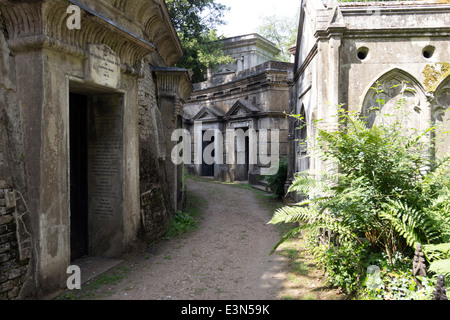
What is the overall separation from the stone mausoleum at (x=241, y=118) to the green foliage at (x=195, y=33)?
1.62 metres

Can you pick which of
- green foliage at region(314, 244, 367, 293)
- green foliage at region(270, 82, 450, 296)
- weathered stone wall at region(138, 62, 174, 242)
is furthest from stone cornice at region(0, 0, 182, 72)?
green foliage at region(314, 244, 367, 293)

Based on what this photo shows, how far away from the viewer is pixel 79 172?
5.50m

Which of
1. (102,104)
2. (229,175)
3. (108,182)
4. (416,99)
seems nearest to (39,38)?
(102,104)

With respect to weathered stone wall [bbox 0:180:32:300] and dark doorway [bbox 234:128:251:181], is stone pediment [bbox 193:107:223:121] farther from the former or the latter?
weathered stone wall [bbox 0:180:32:300]

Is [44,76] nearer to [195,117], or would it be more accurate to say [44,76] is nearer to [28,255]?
[28,255]

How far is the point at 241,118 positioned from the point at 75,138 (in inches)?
433

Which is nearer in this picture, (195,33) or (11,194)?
(11,194)

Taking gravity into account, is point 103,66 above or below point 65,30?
below

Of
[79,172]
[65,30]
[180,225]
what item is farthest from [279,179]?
[65,30]

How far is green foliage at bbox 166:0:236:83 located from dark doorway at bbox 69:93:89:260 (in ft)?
33.8

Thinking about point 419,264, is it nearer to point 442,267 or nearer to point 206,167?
point 442,267

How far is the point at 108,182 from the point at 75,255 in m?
1.36

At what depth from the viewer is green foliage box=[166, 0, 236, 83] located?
15.1 metres

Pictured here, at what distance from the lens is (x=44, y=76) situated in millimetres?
3777
